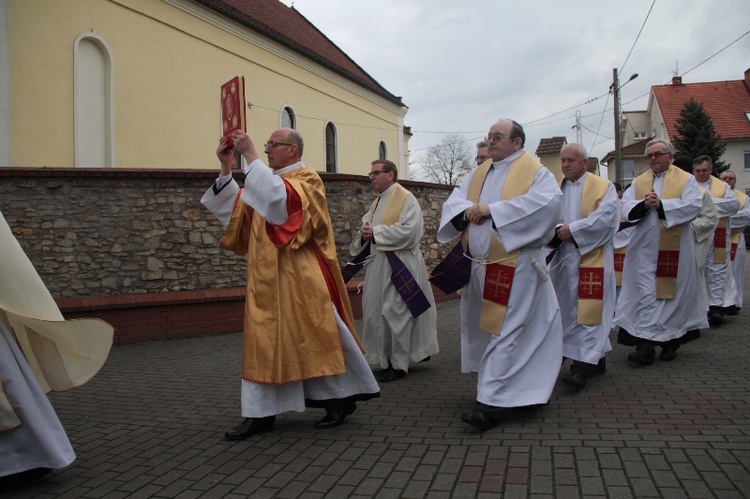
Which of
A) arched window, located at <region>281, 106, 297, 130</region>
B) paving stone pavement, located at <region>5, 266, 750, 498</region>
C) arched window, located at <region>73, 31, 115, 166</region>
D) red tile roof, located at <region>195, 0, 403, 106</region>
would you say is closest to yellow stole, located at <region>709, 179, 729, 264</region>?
paving stone pavement, located at <region>5, 266, 750, 498</region>

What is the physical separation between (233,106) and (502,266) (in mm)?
2159

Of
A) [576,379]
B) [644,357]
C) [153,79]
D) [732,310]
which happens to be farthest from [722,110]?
[576,379]

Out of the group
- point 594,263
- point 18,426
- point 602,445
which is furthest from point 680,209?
point 18,426

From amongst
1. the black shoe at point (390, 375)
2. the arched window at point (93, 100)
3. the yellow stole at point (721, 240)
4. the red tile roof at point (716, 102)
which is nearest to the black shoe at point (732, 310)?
the yellow stole at point (721, 240)

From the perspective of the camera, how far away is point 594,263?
5.91m

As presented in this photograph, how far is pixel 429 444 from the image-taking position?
414cm

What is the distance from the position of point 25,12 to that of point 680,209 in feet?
44.1

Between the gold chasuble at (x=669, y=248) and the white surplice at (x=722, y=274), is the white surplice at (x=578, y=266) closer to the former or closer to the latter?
the gold chasuble at (x=669, y=248)

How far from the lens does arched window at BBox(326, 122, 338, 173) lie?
27.0 metres

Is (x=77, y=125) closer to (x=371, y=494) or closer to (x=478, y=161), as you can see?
(x=478, y=161)

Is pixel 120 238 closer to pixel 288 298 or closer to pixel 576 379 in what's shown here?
pixel 288 298

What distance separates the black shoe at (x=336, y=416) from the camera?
4660mm

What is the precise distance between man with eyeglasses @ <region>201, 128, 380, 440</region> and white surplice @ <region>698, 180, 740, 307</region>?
20.8 ft

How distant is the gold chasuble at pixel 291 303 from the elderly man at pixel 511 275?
105 centimetres
